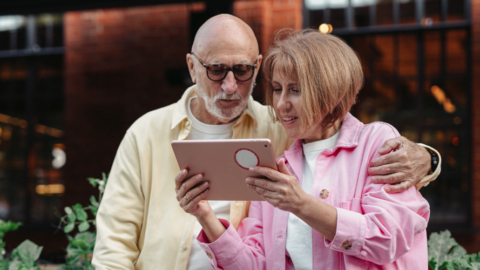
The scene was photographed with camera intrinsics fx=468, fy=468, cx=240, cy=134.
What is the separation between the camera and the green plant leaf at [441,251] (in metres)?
2.12

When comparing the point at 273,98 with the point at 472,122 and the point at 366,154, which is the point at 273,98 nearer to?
the point at 366,154

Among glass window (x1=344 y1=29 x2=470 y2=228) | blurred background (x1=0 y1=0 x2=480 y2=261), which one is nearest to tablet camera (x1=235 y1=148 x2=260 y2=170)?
blurred background (x1=0 y1=0 x2=480 y2=261)

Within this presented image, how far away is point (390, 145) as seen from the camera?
157cm

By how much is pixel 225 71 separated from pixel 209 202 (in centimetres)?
57

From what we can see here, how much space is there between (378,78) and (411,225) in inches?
168

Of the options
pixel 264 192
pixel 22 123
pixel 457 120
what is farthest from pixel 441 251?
pixel 22 123

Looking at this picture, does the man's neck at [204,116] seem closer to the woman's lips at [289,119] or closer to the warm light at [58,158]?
the woman's lips at [289,119]

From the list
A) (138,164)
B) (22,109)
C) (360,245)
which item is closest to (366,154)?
(360,245)

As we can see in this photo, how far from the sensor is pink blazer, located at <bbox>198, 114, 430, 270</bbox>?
146cm

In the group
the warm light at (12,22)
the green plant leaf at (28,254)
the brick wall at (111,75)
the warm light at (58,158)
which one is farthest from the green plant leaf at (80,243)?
the warm light at (12,22)

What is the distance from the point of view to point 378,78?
548 cm

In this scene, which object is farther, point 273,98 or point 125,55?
point 125,55

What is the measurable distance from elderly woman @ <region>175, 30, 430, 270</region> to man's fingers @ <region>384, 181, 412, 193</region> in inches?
0.8

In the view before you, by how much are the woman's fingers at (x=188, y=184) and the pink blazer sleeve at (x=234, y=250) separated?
0.25 meters
